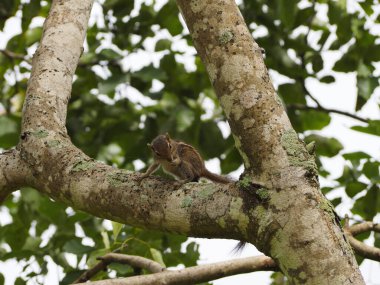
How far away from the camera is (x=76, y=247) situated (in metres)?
4.14

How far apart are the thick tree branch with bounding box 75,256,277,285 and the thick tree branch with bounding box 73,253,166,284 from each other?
249 mm

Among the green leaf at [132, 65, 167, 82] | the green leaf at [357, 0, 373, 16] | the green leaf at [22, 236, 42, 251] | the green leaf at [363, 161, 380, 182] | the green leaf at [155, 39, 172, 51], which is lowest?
the green leaf at [22, 236, 42, 251]

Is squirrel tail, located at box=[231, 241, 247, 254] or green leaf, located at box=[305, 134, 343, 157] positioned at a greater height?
squirrel tail, located at box=[231, 241, 247, 254]

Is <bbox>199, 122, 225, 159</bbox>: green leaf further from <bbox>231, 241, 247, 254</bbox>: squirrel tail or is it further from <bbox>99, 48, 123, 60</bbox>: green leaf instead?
<bbox>231, 241, 247, 254</bbox>: squirrel tail

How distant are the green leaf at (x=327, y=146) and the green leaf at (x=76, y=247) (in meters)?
1.77

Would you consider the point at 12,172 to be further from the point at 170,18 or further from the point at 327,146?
the point at 327,146

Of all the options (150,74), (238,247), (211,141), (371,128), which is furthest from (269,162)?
(211,141)

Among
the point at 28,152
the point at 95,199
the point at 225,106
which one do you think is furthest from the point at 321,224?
the point at 28,152

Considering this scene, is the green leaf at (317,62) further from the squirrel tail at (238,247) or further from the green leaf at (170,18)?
the squirrel tail at (238,247)

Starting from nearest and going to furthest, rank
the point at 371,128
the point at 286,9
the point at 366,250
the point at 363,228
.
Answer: the point at 366,250 → the point at 363,228 → the point at 371,128 → the point at 286,9

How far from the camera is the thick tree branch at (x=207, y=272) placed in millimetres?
2982

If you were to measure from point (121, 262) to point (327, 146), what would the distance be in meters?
2.03

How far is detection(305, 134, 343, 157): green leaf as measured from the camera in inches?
198

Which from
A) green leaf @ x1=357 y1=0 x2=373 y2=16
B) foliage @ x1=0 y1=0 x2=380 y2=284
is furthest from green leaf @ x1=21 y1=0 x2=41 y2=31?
green leaf @ x1=357 y1=0 x2=373 y2=16
